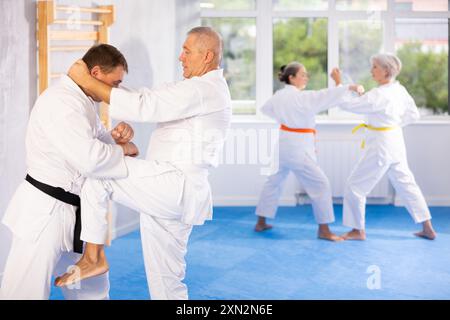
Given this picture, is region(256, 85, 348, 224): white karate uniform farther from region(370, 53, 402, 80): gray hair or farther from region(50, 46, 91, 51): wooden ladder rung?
region(50, 46, 91, 51): wooden ladder rung

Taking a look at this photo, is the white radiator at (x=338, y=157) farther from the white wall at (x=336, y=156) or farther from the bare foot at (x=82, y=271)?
the bare foot at (x=82, y=271)

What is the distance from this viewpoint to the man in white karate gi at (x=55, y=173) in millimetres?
A: 2914

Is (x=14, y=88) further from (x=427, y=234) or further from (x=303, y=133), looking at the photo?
(x=427, y=234)

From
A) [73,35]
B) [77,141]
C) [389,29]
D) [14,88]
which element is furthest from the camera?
[389,29]

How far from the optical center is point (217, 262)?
512cm

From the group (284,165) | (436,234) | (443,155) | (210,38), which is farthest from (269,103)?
(210,38)

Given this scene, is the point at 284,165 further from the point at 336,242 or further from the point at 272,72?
the point at 272,72

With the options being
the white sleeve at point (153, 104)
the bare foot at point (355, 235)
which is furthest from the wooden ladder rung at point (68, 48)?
the bare foot at point (355, 235)

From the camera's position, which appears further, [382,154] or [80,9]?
[382,154]

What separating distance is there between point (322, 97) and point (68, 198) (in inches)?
123

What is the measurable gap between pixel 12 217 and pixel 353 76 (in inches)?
210

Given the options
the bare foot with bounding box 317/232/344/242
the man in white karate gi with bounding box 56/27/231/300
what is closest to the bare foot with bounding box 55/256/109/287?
the man in white karate gi with bounding box 56/27/231/300

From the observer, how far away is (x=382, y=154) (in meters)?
5.88

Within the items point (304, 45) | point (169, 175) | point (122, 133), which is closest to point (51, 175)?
point (122, 133)
